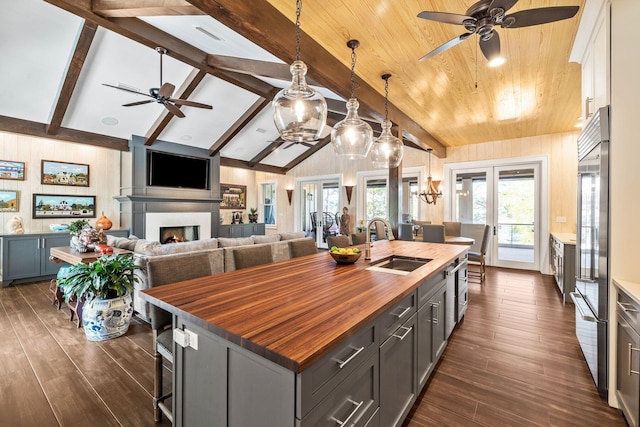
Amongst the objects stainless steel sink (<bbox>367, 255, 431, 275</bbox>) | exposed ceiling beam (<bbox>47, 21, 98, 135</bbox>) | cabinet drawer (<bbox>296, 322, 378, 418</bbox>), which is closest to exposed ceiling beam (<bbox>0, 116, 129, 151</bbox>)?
exposed ceiling beam (<bbox>47, 21, 98, 135</bbox>)

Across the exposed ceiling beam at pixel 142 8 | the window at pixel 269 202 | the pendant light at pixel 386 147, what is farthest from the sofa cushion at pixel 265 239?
the window at pixel 269 202

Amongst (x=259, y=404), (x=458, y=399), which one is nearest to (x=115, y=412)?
(x=259, y=404)

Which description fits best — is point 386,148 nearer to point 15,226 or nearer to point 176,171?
point 176,171

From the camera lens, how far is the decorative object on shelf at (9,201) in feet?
17.0

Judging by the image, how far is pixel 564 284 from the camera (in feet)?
12.8

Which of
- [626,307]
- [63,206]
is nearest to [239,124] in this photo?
[63,206]

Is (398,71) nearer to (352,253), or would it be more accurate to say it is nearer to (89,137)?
(352,253)

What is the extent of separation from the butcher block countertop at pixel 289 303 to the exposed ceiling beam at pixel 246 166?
22.6ft

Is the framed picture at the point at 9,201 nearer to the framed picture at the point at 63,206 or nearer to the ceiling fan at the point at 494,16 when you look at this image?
the framed picture at the point at 63,206

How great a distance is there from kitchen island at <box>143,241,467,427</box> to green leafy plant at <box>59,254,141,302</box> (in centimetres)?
161

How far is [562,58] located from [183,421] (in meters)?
4.33

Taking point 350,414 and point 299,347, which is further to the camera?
point 350,414

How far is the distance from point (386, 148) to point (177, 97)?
4410mm

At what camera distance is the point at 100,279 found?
268cm
